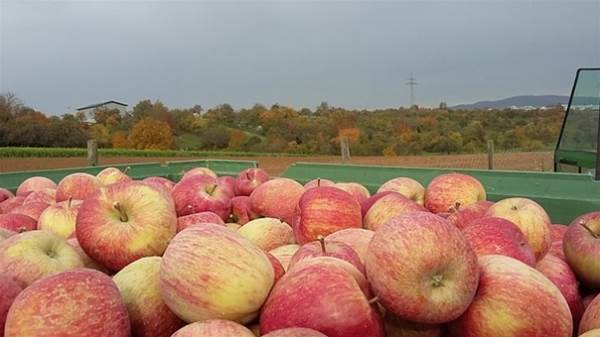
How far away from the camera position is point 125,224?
2.21 meters

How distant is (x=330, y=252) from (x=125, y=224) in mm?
Result: 861

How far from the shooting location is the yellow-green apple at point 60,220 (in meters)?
2.86

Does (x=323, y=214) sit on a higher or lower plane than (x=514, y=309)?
higher

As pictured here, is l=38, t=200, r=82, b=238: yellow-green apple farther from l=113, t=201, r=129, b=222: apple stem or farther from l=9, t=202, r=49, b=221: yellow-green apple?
l=113, t=201, r=129, b=222: apple stem

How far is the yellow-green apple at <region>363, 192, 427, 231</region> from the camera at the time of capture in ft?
8.86

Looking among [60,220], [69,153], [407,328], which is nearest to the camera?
[407,328]

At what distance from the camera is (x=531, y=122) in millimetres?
41562

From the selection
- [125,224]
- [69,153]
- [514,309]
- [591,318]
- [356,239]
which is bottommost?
[69,153]

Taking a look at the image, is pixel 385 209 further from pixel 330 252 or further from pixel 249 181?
pixel 249 181

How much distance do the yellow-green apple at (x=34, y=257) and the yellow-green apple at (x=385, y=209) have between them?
52.9 inches

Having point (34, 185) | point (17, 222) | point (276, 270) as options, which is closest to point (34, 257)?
point (276, 270)

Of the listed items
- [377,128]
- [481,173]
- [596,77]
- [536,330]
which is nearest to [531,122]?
Answer: [377,128]

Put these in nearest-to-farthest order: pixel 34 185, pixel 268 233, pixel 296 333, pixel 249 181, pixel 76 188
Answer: pixel 296 333 < pixel 268 233 < pixel 76 188 < pixel 249 181 < pixel 34 185

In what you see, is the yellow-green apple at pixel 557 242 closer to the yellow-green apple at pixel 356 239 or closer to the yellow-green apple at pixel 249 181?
the yellow-green apple at pixel 356 239
